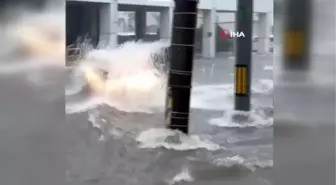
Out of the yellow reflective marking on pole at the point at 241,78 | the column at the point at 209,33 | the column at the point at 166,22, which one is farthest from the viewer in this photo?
the yellow reflective marking on pole at the point at 241,78

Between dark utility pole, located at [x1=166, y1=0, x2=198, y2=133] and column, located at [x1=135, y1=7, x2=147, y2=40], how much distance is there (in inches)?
8.4

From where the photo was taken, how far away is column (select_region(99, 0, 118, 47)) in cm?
287

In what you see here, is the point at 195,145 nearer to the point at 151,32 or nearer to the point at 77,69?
the point at 151,32

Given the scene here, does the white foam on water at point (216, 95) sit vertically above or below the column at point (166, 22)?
below

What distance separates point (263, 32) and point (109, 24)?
116 centimetres

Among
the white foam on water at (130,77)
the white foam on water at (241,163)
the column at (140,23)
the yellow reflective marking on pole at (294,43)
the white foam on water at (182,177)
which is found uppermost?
the column at (140,23)

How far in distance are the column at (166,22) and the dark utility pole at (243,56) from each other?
53 cm

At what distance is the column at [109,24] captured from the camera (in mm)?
2871

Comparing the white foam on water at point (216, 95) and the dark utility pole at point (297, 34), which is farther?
the white foam on water at point (216, 95)

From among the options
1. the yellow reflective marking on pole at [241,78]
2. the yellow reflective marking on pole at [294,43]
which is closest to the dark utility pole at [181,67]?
the yellow reflective marking on pole at [294,43]

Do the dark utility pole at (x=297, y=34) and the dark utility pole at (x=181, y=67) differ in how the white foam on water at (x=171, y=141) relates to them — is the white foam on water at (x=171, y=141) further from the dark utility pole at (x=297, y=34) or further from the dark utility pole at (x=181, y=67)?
the dark utility pole at (x=297, y=34)

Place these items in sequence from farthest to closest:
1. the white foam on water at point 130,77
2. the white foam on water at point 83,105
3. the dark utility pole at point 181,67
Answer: the dark utility pole at point 181,67
the white foam on water at point 130,77
the white foam on water at point 83,105

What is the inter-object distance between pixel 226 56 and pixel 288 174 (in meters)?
1.73

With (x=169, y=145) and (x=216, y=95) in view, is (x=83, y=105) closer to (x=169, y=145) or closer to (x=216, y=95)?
(x=169, y=145)
